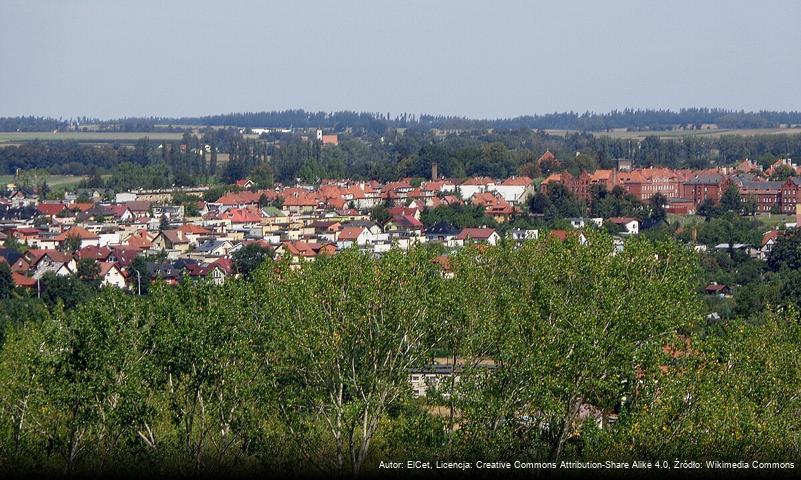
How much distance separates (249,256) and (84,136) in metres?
65.1

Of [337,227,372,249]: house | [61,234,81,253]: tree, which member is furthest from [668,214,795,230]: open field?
[61,234,81,253]: tree

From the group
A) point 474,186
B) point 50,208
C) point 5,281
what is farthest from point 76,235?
point 474,186

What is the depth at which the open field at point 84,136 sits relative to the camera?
8025 cm

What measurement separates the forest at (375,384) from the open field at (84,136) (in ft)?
228

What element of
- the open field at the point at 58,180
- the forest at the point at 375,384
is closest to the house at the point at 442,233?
the forest at the point at 375,384

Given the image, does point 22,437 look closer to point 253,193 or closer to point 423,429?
point 423,429

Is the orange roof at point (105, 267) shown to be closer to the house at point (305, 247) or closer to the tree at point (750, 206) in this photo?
the house at point (305, 247)

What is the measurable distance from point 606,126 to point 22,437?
9692cm

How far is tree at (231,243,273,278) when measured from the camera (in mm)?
23953

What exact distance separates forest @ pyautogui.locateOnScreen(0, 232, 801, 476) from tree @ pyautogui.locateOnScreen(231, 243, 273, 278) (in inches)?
560

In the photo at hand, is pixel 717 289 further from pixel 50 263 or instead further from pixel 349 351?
pixel 349 351

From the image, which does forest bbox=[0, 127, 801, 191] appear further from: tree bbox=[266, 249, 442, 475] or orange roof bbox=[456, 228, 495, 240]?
tree bbox=[266, 249, 442, 475]

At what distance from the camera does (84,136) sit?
286ft

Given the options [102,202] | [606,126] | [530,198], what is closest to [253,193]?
[102,202]
